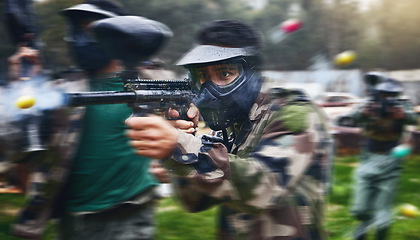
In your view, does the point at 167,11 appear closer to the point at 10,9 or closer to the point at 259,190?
the point at 10,9

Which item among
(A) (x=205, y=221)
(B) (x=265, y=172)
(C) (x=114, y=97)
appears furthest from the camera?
(A) (x=205, y=221)

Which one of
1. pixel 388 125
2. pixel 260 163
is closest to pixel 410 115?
pixel 388 125

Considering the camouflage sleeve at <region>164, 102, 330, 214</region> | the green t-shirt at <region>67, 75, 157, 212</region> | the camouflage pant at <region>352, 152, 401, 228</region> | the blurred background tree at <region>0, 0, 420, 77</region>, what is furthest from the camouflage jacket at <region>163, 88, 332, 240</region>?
the camouflage pant at <region>352, 152, 401, 228</region>

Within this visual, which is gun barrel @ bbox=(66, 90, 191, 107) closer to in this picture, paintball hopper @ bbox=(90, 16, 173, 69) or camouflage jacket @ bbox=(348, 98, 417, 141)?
paintball hopper @ bbox=(90, 16, 173, 69)

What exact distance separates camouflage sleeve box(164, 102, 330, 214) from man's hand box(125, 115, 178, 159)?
8cm

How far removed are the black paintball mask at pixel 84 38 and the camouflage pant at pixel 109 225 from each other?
2.64 feet

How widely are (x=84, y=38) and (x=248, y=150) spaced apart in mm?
1334

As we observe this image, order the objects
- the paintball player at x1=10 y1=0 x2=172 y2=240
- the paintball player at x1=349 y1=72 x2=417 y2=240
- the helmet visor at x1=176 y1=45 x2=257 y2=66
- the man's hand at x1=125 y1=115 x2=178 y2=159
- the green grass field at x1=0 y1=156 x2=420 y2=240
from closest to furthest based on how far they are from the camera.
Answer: the man's hand at x1=125 y1=115 x2=178 y2=159
the helmet visor at x1=176 y1=45 x2=257 y2=66
the paintball player at x1=10 y1=0 x2=172 y2=240
the paintball player at x1=349 y1=72 x2=417 y2=240
the green grass field at x1=0 y1=156 x2=420 y2=240

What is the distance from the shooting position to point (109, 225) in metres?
2.60

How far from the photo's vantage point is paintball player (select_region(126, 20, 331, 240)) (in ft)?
5.15

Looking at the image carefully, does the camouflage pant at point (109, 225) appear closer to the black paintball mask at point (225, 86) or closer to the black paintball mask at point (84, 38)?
the black paintball mask at point (84, 38)

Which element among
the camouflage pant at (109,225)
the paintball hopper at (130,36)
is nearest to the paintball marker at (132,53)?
the paintball hopper at (130,36)

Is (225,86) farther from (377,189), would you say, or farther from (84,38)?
(377,189)

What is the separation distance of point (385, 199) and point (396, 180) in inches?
9.5
